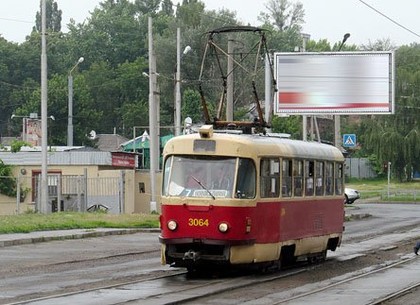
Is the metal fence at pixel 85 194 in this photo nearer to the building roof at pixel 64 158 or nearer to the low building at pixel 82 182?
the low building at pixel 82 182

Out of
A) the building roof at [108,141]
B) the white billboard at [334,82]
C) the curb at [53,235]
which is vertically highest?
the white billboard at [334,82]

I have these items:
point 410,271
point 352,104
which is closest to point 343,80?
point 352,104

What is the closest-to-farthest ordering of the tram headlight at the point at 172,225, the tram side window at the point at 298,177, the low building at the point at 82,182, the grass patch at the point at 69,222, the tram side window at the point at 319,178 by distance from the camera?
1. the tram headlight at the point at 172,225
2. the tram side window at the point at 298,177
3. the tram side window at the point at 319,178
4. the grass patch at the point at 69,222
5. the low building at the point at 82,182

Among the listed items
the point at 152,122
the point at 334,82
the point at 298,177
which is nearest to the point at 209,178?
the point at 298,177

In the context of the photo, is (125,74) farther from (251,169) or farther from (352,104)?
(251,169)

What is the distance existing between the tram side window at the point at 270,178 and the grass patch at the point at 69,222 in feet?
41.3

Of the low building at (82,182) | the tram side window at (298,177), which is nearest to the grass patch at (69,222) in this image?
the low building at (82,182)

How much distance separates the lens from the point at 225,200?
18.9 metres

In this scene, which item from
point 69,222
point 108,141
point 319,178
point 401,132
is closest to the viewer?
point 319,178

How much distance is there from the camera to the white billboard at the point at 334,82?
51.8 m

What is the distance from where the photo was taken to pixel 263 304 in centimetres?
1559

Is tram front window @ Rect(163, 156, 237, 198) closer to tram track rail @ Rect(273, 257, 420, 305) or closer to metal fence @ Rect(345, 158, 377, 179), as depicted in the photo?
tram track rail @ Rect(273, 257, 420, 305)

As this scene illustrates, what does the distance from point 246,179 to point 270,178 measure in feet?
3.19

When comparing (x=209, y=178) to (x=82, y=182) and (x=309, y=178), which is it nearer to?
(x=309, y=178)
